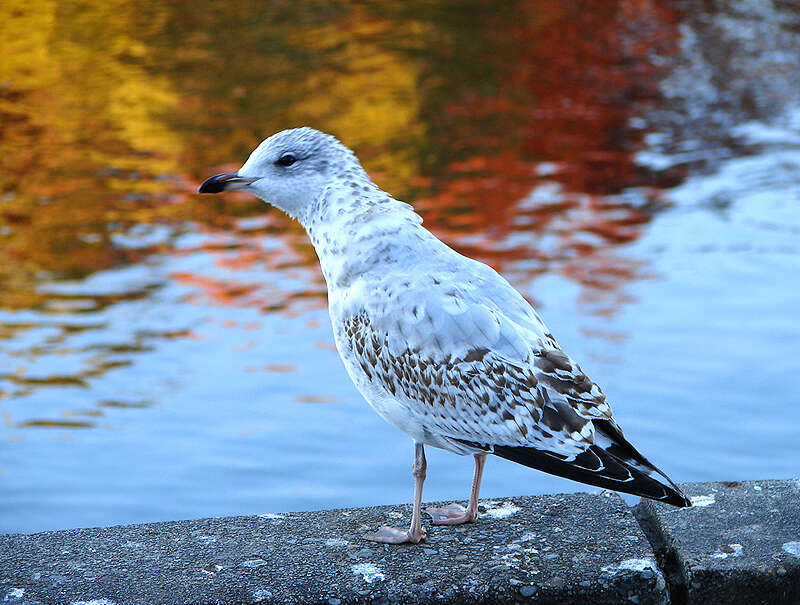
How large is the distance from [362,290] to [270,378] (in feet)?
14.5

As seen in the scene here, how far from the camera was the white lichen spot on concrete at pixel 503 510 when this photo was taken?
375 centimetres

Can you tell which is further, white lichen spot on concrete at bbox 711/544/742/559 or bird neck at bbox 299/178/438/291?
bird neck at bbox 299/178/438/291

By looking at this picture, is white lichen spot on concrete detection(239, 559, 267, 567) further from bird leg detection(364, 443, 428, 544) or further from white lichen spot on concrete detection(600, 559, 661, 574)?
white lichen spot on concrete detection(600, 559, 661, 574)

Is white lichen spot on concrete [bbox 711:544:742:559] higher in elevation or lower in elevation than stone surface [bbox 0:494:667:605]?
A: lower

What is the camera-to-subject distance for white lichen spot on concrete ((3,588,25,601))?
3.25 m

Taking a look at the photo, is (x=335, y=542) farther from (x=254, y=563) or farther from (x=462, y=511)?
(x=462, y=511)

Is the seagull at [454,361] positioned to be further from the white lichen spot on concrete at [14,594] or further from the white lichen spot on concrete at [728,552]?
the white lichen spot on concrete at [14,594]

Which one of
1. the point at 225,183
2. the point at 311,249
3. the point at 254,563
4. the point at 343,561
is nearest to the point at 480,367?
the point at 343,561

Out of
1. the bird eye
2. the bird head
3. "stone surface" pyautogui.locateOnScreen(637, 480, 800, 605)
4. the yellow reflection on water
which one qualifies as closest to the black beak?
the bird head

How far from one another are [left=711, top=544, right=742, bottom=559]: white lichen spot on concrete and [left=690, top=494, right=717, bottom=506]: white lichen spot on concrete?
0.32 m

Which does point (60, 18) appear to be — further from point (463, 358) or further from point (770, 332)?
point (463, 358)

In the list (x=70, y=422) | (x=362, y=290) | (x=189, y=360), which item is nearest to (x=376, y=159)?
(x=189, y=360)

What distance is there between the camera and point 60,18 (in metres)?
15.8

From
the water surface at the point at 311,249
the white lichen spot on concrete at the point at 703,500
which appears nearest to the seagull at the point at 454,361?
the white lichen spot on concrete at the point at 703,500
